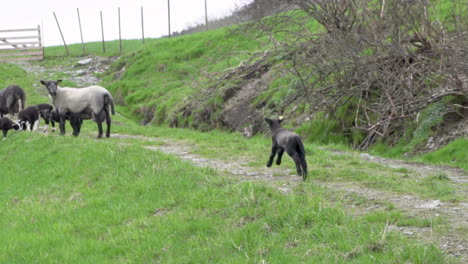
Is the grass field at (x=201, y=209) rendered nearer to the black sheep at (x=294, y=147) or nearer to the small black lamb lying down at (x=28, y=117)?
the black sheep at (x=294, y=147)

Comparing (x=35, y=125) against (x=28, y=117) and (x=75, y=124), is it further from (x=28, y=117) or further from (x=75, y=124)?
(x=75, y=124)

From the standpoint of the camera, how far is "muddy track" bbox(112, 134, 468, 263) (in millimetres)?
5930

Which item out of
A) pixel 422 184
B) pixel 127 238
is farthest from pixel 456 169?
pixel 127 238

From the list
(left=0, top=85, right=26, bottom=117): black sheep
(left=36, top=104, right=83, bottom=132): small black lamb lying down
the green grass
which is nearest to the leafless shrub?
the green grass

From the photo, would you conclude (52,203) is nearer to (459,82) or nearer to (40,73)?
(459,82)

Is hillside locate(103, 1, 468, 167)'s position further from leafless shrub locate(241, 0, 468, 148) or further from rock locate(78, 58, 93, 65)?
rock locate(78, 58, 93, 65)

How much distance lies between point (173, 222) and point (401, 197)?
345 centimetres

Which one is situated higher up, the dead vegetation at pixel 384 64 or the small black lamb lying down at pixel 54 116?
the dead vegetation at pixel 384 64

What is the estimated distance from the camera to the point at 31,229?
8961 millimetres

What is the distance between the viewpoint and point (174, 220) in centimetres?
764

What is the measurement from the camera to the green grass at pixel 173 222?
19.4ft

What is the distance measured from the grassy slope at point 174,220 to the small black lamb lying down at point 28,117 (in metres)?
6.75

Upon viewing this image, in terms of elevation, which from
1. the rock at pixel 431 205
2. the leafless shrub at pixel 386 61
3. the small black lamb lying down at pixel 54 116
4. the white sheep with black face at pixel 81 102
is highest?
the leafless shrub at pixel 386 61

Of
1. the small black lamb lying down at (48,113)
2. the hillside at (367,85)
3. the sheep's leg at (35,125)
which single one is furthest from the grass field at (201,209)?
the sheep's leg at (35,125)
